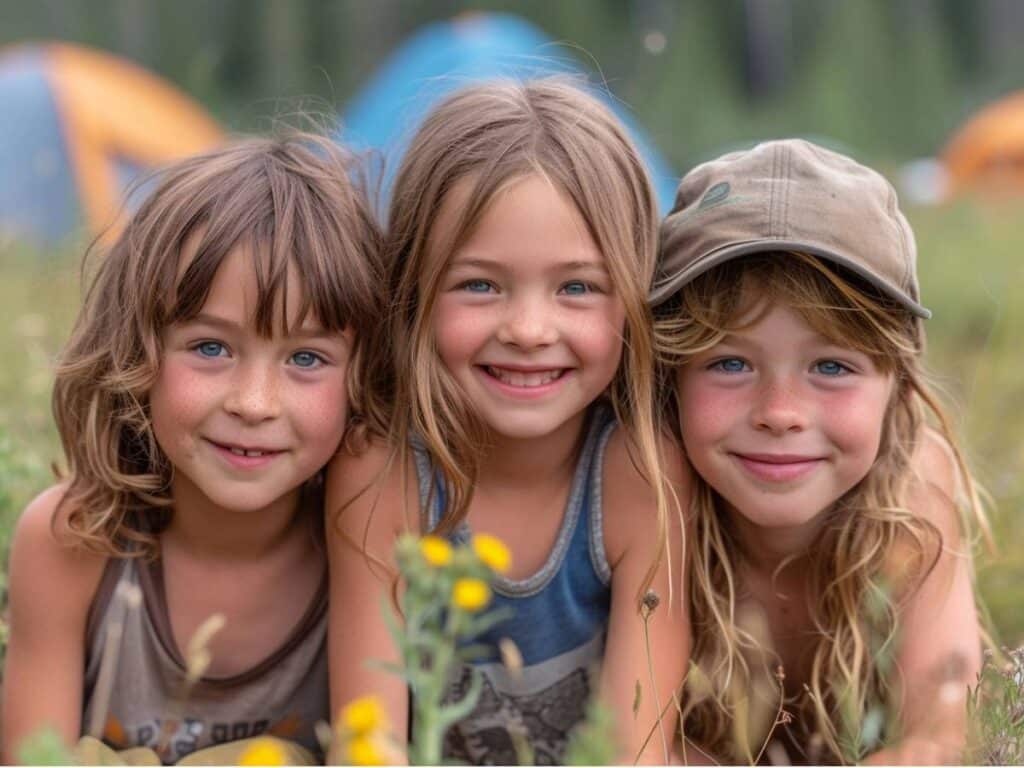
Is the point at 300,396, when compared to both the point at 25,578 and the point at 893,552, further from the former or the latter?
the point at 893,552

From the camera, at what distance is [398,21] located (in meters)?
22.0

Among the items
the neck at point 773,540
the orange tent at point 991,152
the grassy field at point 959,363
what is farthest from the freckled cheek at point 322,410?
the orange tent at point 991,152

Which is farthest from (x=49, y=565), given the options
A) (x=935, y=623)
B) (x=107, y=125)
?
(x=107, y=125)

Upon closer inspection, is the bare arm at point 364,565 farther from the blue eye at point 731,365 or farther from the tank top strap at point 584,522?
the blue eye at point 731,365

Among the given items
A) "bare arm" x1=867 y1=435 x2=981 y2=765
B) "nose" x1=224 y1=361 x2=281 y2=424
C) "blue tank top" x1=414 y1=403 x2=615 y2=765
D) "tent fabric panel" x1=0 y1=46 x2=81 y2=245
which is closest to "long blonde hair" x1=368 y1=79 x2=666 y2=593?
"blue tank top" x1=414 y1=403 x2=615 y2=765

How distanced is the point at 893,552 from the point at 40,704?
151 cm

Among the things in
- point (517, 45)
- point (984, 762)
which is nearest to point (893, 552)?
point (984, 762)

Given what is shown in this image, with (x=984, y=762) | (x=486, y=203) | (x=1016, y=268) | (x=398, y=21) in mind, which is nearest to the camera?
(x=984, y=762)

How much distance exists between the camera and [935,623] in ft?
8.09

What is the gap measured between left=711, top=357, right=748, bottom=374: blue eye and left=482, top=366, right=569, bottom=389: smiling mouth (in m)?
0.26

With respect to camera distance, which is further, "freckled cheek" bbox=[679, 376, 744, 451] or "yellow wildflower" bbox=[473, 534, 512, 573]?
"freckled cheek" bbox=[679, 376, 744, 451]

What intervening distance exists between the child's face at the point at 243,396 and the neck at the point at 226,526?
0.54 feet

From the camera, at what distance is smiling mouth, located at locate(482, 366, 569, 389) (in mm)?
2275

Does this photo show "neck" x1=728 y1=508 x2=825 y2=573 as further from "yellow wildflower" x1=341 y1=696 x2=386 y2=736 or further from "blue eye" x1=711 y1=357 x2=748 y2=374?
"yellow wildflower" x1=341 y1=696 x2=386 y2=736
